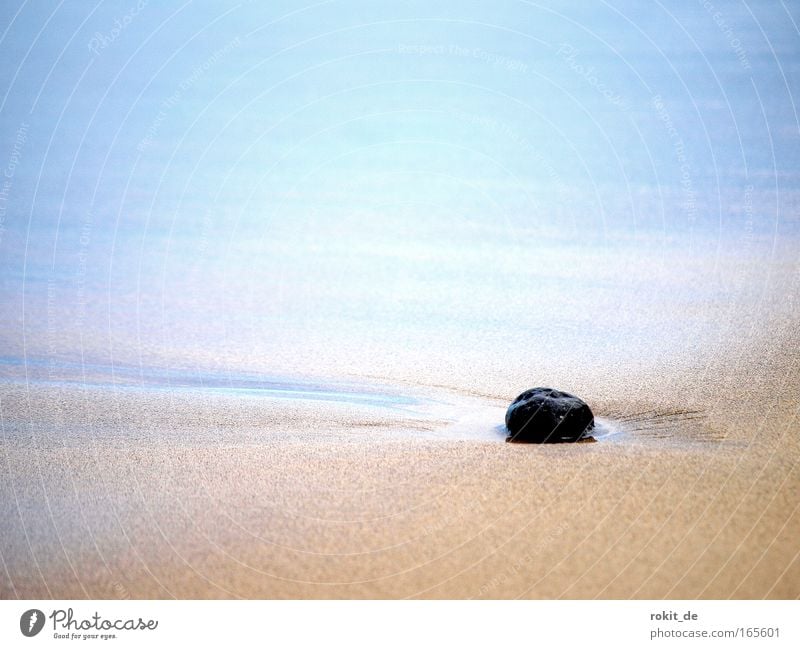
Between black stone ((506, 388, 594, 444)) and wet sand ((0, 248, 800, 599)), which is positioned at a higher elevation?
black stone ((506, 388, 594, 444))

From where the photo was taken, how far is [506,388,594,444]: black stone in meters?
4.04

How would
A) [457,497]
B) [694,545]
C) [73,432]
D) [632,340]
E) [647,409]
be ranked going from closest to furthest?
[694,545] → [457,497] → [73,432] → [647,409] → [632,340]

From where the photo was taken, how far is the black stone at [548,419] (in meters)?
4.04

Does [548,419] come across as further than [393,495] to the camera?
Yes

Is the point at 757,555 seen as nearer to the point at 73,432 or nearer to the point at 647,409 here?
the point at 647,409

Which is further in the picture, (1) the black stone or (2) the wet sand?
(1) the black stone

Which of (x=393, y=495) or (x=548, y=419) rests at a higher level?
(x=548, y=419)

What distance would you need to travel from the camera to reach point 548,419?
4047 millimetres

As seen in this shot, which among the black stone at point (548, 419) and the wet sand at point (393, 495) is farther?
the black stone at point (548, 419)

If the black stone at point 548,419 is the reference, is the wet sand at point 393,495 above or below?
below

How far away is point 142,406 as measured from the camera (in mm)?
4777

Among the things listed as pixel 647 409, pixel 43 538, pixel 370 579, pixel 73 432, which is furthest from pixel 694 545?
pixel 73 432
